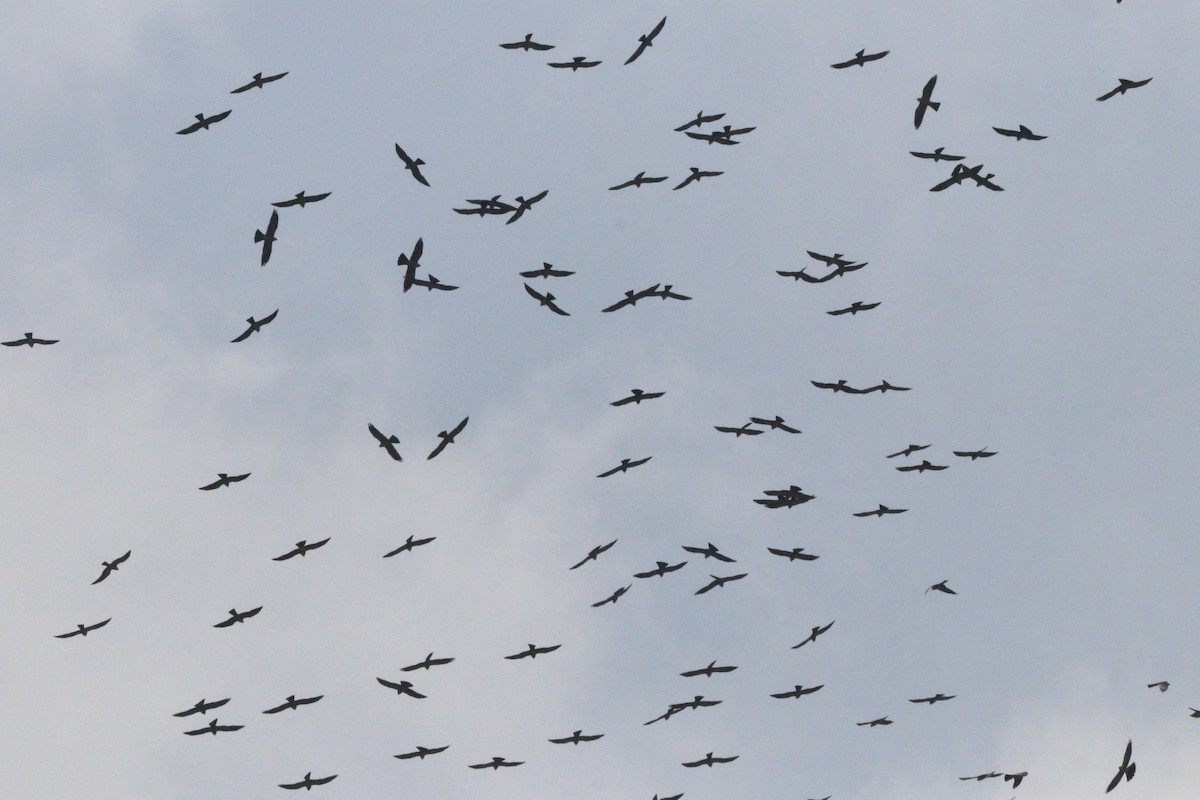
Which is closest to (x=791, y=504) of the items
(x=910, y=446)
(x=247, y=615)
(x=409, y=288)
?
(x=910, y=446)

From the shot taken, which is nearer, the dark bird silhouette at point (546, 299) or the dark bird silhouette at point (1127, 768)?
the dark bird silhouette at point (1127, 768)

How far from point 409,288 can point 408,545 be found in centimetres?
1950

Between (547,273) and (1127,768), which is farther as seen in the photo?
(547,273)

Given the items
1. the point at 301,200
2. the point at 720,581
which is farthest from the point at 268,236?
the point at 720,581

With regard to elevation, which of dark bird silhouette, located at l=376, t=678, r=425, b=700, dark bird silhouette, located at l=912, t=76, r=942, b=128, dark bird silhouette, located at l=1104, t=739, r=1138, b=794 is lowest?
dark bird silhouette, located at l=1104, t=739, r=1138, b=794

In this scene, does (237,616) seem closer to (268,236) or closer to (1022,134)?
(268,236)

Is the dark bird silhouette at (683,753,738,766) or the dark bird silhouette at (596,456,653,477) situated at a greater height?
the dark bird silhouette at (596,456,653,477)

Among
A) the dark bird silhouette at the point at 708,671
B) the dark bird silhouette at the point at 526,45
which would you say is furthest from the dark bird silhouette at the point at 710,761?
the dark bird silhouette at the point at 526,45

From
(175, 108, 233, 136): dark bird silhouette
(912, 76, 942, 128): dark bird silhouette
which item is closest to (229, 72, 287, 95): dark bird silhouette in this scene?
(175, 108, 233, 136): dark bird silhouette

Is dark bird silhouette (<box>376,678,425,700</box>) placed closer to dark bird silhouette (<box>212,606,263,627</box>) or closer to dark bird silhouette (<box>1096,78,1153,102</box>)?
dark bird silhouette (<box>212,606,263,627</box>)

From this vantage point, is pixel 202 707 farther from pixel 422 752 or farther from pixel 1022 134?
pixel 1022 134

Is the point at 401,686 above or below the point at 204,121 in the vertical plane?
below

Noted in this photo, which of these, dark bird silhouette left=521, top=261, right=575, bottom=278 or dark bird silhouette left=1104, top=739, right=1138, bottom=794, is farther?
dark bird silhouette left=521, top=261, right=575, bottom=278

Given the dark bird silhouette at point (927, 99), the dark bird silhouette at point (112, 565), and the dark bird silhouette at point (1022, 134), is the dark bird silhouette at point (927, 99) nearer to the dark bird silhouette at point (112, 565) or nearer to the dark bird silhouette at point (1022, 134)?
the dark bird silhouette at point (1022, 134)
